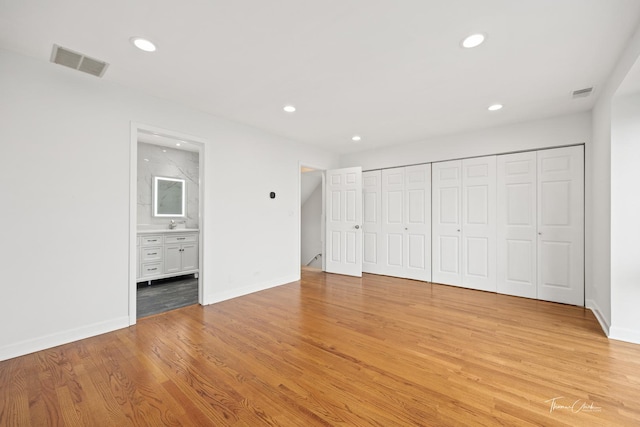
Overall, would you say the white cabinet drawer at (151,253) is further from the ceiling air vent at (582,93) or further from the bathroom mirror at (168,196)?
the ceiling air vent at (582,93)

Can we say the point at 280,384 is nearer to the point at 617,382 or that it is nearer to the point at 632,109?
the point at 617,382

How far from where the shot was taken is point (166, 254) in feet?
15.1

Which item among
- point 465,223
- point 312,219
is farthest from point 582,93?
point 312,219

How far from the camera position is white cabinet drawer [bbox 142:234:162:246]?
14.4 feet

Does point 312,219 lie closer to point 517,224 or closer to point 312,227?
point 312,227

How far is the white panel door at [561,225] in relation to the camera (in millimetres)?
3521

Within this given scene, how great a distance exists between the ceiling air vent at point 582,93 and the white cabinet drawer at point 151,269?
6160 millimetres

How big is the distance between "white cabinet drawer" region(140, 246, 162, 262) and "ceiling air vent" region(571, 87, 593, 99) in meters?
6.08

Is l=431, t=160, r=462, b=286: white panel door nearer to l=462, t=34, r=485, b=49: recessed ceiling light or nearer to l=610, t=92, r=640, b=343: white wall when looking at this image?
l=610, t=92, r=640, b=343: white wall

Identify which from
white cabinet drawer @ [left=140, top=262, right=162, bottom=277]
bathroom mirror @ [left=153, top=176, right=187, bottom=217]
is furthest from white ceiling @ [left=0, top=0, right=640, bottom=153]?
white cabinet drawer @ [left=140, top=262, right=162, bottom=277]

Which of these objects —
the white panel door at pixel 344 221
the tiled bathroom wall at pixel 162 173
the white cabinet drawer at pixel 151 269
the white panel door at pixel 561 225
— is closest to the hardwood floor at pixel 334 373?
the white panel door at pixel 561 225

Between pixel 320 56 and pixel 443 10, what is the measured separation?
0.96 m

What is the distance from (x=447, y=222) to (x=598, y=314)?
2.07 m

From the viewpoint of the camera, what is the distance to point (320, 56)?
228 cm
